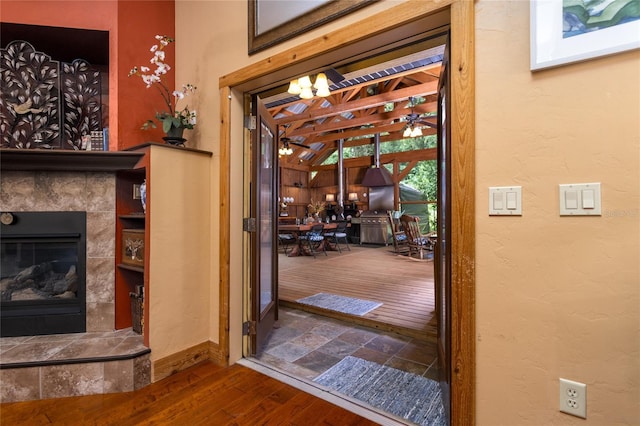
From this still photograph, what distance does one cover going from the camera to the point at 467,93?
1.27m

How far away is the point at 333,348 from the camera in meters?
2.51

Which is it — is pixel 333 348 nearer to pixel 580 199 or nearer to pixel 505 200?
pixel 505 200

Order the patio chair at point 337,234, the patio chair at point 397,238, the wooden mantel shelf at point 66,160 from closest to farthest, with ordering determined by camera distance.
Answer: the wooden mantel shelf at point 66,160
the patio chair at point 397,238
the patio chair at point 337,234

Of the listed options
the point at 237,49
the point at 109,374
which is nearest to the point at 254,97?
the point at 237,49

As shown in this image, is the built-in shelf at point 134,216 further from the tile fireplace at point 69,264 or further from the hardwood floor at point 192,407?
the hardwood floor at point 192,407

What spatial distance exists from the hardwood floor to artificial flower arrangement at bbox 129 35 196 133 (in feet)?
5.70

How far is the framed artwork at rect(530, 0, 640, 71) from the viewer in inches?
39.4

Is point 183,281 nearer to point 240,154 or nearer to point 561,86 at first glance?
point 240,154

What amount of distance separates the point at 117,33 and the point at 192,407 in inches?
105

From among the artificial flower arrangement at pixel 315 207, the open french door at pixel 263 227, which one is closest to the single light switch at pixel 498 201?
the open french door at pixel 263 227

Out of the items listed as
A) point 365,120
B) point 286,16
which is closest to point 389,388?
point 286,16

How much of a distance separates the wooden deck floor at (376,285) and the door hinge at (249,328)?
1.19 m

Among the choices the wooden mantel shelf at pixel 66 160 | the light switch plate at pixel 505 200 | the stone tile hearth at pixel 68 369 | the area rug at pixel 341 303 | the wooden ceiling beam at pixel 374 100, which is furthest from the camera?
the wooden ceiling beam at pixel 374 100

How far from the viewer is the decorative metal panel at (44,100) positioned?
229 cm
